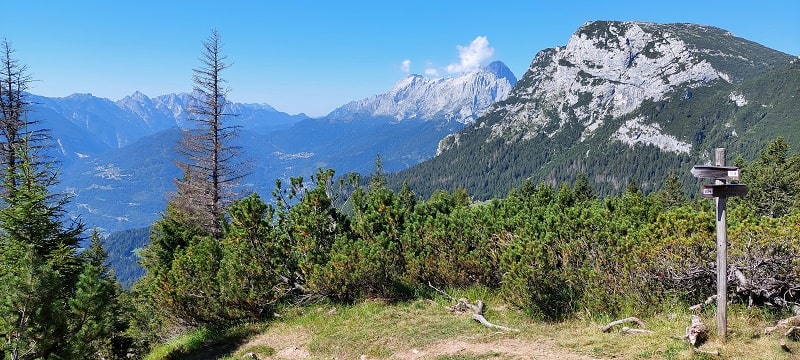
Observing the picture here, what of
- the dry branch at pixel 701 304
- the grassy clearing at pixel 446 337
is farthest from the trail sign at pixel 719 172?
the dry branch at pixel 701 304

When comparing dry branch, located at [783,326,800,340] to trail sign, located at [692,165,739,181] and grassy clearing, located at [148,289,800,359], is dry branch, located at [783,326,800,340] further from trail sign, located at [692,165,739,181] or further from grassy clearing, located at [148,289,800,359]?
trail sign, located at [692,165,739,181]

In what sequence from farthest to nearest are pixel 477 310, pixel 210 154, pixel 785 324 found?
pixel 210 154, pixel 477 310, pixel 785 324

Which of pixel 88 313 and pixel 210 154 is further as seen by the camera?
pixel 210 154

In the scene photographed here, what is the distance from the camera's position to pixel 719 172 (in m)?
7.88

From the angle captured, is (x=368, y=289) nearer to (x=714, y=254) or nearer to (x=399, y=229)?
(x=399, y=229)

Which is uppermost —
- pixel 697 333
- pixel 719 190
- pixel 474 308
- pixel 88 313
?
pixel 719 190

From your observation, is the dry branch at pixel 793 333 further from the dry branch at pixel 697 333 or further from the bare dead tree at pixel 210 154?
the bare dead tree at pixel 210 154

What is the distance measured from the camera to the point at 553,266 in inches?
448

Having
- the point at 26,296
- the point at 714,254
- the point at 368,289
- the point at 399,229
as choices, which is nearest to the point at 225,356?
the point at 368,289

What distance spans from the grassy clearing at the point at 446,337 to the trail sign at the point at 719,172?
2706 millimetres

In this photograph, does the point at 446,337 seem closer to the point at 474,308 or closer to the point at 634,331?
the point at 474,308

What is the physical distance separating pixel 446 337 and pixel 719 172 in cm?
661

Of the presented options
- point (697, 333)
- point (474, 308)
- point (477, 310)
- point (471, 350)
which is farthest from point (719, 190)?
point (474, 308)

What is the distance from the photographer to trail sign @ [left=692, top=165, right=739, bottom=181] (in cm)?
770
